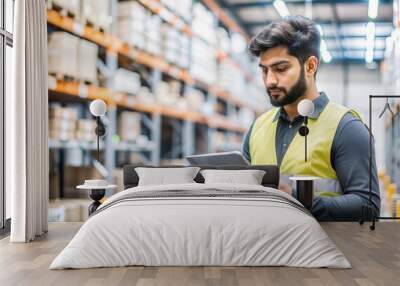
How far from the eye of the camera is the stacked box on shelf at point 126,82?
6.05m

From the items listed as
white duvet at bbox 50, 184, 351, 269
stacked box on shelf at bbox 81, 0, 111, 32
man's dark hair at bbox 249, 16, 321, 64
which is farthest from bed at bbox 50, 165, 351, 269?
stacked box on shelf at bbox 81, 0, 111, 32

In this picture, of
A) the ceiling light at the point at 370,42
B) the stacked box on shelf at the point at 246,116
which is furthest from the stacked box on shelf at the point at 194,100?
the ceiling light at the point at 370,42

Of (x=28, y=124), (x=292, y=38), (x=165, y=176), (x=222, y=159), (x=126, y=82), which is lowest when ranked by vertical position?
(x=165, y=176)

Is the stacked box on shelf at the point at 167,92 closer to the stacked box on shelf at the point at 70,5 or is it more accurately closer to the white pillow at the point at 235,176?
the stacked box on shelf at the point at 70,5

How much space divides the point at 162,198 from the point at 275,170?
1.85m

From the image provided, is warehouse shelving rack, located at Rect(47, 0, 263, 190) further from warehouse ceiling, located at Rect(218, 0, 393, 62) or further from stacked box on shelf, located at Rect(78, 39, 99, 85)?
warehouse ceiling, located at Rect(218, 0, 393, 62)

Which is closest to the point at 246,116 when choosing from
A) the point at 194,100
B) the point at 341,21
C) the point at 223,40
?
the point at 194,100

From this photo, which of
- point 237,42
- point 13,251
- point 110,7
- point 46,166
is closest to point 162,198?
point 13,251

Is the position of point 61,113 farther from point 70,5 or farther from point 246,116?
point 246,116

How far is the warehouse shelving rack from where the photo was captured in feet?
18.3

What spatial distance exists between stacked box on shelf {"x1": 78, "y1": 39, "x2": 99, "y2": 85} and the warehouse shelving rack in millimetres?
76

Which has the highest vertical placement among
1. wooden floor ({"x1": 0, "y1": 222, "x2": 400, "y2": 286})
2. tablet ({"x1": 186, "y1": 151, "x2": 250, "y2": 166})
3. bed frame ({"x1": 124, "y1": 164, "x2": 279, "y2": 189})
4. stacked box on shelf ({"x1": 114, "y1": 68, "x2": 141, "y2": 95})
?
stacked box on shelf ({"x1": 114, "y1": 68, "x2": 141, "y2": 95})

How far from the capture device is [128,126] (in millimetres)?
6301

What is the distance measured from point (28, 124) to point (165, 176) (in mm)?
1310
